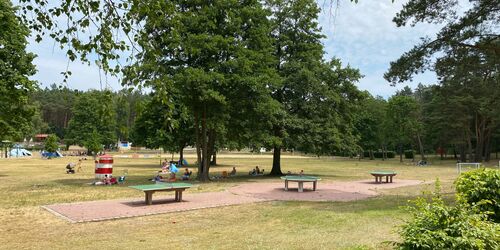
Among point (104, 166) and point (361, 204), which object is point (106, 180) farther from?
point (361, 204)

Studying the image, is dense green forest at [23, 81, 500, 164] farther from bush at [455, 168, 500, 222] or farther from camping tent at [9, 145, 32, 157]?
bush at [455, 168, 500, 222]

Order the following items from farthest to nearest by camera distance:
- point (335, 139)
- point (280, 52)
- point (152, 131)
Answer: point (152, 131)
point (280, 52)
point (335, 139)

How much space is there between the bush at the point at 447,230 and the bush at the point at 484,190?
6.66ft

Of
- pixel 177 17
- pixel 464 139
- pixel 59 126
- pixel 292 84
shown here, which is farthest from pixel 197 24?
pixel 59 126

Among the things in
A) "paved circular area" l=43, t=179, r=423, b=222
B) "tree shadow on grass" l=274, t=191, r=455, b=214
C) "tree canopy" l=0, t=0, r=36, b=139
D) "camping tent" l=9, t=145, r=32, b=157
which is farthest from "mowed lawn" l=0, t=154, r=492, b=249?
"camping tent" l=9, t=145, r=32, b=157

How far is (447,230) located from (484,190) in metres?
2.90

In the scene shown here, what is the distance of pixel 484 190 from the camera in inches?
270

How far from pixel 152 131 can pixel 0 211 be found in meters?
30.0

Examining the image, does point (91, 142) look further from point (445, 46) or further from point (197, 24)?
point (445, 46)

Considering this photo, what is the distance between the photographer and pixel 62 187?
20.3m

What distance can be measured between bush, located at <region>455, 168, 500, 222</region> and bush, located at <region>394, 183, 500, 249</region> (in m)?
2.03

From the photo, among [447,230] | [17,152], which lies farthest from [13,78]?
[17,152]

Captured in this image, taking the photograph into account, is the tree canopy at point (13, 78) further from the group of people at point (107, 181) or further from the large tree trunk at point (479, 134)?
the large tree trunk at point (479, 134)

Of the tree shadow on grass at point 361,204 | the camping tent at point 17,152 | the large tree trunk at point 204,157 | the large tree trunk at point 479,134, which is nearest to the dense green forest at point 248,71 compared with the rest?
the large tree trunk at point 204,157
